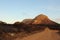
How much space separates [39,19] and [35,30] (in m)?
3.91

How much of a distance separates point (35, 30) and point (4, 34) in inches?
130

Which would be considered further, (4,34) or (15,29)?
(15,29)

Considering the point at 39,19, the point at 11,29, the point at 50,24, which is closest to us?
the point at 11,29

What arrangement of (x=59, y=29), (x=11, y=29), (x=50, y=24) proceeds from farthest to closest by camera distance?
(x=50, y=24), (x=59, y=29), (x=11, y=29)

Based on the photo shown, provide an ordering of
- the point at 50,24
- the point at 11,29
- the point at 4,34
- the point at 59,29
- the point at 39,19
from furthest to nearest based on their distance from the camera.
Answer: the point at 39,19 < the point at 50,24 < the point at 59,29 < the point at 11,29 < the point at 4,34

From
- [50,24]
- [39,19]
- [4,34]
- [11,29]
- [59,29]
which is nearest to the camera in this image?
[4,34]

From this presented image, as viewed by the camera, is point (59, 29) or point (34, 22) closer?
point (59, 29)

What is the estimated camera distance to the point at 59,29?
20.6m

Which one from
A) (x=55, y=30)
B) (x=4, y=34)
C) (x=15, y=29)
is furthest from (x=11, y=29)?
(x=55, y=30)

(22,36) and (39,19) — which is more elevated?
(39,19)

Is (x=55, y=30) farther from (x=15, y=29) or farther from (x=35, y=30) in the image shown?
(x=15, y=29)

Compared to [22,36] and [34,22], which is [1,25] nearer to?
[22,36]

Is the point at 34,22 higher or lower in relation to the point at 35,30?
higher

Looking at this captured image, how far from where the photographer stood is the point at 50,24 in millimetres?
22203
